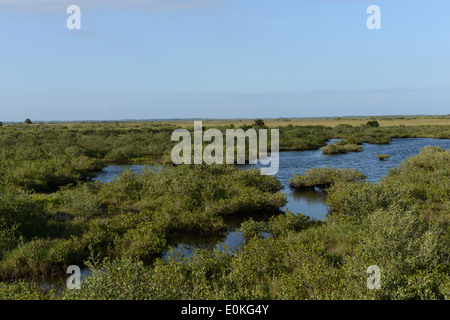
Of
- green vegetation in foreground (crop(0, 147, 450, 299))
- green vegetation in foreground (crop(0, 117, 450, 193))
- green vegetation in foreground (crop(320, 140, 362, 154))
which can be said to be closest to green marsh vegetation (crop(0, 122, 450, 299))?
green vegetation in foreground (crop(0, 147, 450, 299))

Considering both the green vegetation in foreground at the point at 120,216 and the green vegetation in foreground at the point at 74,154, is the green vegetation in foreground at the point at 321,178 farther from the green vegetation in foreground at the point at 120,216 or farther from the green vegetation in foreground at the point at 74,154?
the green vegetation in foreground at the point at 74,154

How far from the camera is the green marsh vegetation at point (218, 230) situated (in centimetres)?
866

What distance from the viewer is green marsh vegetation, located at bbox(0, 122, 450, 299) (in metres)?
8.66

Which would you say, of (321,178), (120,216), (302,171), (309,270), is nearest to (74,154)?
(120,216)

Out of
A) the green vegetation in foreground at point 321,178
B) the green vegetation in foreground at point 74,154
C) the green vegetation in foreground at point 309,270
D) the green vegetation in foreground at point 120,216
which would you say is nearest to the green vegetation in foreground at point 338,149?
the green vegetation in foreground at point 74,154

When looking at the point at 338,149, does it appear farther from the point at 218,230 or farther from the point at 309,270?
the point at 309,270

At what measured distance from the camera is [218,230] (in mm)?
18094

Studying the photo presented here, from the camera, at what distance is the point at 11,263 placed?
12.6m

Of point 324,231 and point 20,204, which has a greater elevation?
point 20,204

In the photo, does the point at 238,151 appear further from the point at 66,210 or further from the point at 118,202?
the point at 66,210

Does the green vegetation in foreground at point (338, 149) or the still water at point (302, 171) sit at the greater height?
the green vegetation in foreground at point (338, 149)
